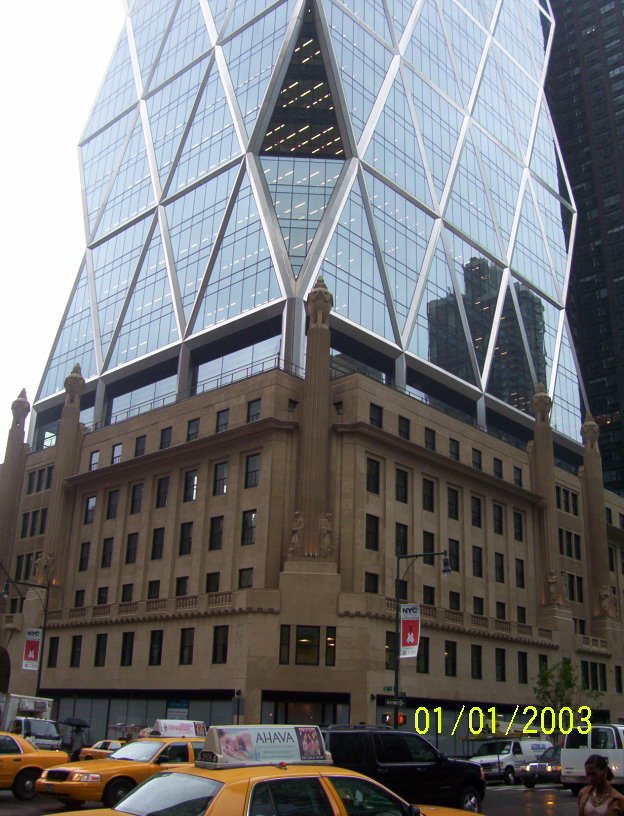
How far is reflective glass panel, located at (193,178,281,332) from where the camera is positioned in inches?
2731

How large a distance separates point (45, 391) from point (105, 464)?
25.2 meters

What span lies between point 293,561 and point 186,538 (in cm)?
1066

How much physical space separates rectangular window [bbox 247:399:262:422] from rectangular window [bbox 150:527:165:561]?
10.3 meters

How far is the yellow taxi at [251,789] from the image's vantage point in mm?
9273

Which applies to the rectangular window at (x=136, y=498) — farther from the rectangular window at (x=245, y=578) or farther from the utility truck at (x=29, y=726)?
the utility truck at (x=29, y=726)

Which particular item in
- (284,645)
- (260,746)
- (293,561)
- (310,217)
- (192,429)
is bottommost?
(260,746)

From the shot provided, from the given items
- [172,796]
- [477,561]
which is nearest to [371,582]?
[477,561]

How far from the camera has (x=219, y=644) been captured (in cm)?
5028

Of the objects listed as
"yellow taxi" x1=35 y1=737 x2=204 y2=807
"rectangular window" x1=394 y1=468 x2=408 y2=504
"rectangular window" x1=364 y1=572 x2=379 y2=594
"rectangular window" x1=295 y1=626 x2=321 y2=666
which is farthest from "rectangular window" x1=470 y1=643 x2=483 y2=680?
"yellow taxi" x1=35 y1=737 x2=204 y2=807

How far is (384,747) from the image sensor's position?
20.2m

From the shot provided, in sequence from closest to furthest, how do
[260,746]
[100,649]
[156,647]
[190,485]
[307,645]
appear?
[260,746] < [307,645] < [156,647] < [100,649] < [190,485]

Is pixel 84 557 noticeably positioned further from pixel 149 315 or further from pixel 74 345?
pixel 74 345

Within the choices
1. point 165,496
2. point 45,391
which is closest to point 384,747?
point 165,496
